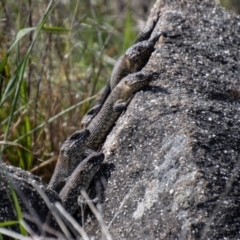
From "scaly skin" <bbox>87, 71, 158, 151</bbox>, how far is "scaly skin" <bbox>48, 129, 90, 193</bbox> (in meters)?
0.08

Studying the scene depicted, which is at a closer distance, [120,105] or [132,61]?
[120,105]

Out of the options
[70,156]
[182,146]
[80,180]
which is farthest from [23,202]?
[70,156]

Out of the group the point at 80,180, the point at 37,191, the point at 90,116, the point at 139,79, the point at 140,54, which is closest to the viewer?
the point at 37,191

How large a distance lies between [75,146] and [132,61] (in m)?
0.95

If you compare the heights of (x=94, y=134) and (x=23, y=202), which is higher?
(x=23, y=202)

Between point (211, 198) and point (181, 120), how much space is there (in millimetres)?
775

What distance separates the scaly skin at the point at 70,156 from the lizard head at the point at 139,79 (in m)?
0.50

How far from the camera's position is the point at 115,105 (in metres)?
6.46

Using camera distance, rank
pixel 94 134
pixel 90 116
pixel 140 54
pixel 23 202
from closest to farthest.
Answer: pixel 23 202, pixel 94 134, pixel 140 54, pixel 90 116

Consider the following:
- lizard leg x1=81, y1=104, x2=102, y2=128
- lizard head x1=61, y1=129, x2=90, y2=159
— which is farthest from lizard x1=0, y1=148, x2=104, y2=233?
lizard leg x1=81, y1=104, x2=102, y2=128

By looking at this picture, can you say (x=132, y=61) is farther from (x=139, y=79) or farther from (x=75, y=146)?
(x=75, y=146)

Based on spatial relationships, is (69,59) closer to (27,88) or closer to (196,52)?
(27,88)

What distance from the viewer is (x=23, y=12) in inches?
329

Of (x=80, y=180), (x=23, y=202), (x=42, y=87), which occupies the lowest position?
(x=42, y=87)
